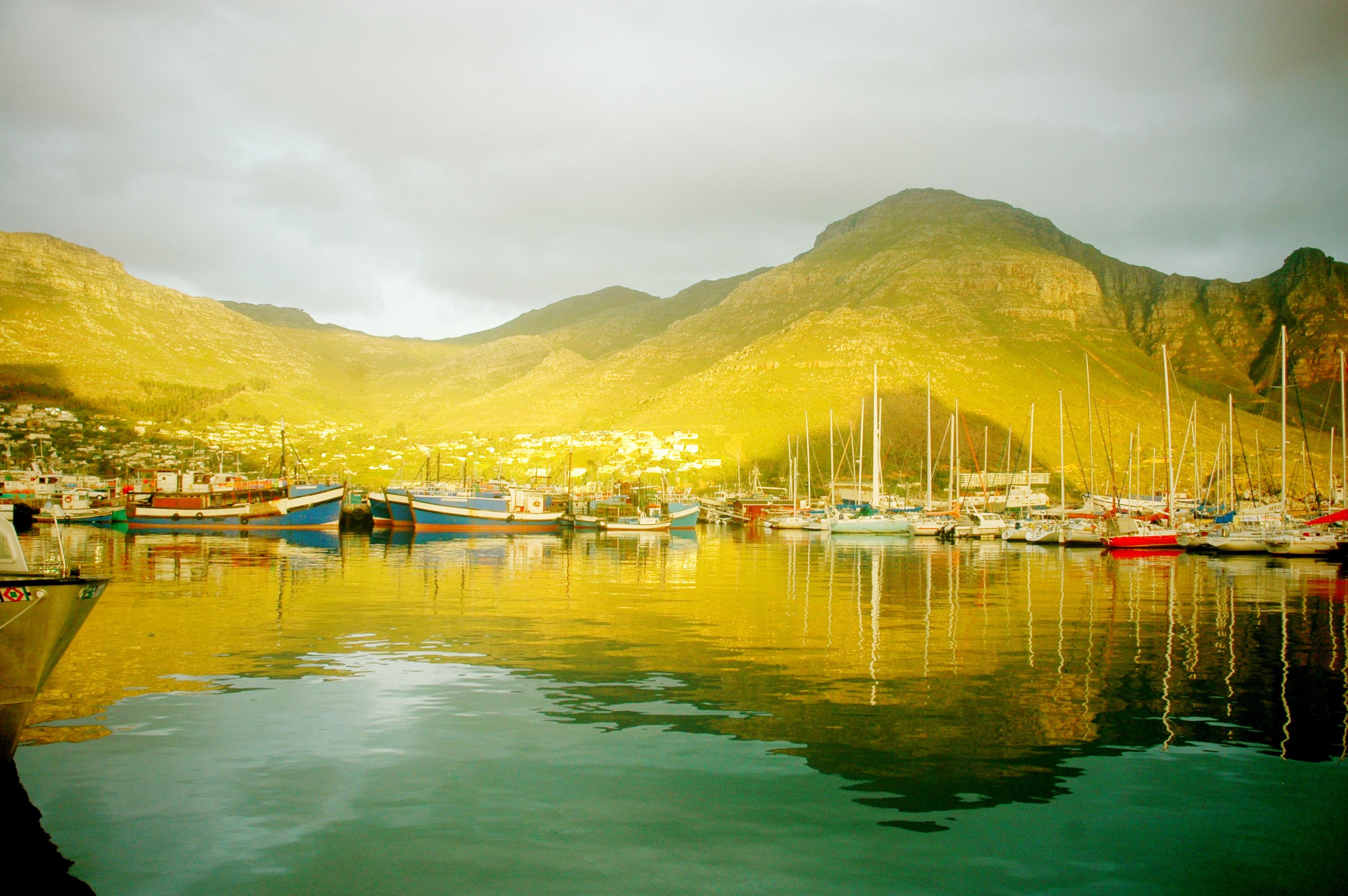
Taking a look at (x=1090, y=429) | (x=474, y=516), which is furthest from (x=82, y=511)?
(x=1090, y=429)

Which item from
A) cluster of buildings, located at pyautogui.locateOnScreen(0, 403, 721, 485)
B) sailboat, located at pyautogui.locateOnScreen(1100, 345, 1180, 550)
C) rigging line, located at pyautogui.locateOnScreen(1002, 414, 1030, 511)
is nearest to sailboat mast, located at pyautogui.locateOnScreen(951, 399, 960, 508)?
rigging line, located at pyautogui.locateOnScreen(1002, 414, 1030, 511)

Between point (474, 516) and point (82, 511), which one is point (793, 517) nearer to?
point (474, 516)

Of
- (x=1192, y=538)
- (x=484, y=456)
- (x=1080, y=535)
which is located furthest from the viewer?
(x=484, y=456)

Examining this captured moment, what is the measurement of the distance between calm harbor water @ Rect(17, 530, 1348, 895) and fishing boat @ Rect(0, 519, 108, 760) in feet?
3.40

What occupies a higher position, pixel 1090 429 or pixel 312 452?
pixel 1090 429

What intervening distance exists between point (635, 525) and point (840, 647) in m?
86.6

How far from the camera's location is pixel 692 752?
41.4 feet

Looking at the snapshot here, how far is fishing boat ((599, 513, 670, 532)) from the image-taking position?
108 m

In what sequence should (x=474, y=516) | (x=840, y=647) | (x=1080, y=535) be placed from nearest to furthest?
(x=840, y=647), (x=1080, y=535), (x=474, y=516)

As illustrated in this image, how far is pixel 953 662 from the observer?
1992 centimetres

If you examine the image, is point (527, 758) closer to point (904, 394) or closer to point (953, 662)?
point (953, 662)

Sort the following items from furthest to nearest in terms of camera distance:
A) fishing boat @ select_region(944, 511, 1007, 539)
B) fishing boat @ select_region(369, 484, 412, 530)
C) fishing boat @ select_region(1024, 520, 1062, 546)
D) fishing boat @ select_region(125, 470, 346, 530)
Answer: fishing boat @ select_region(369, 484, 412, 530) < fishing boat @ select_region(125, 470, 346, 530) < fishing boat @ select_region(944, 511, 1007, 539) < fishing boat @ select_region(1024, 520, 1062, 546)

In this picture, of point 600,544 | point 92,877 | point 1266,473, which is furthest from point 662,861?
point 1266,473

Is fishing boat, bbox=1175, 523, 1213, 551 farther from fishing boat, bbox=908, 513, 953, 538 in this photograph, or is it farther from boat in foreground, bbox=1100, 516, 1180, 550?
fishing boat, bbox=908, 513, 953, 538
